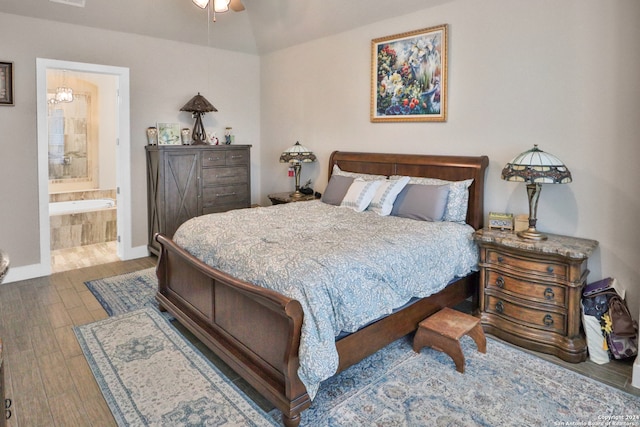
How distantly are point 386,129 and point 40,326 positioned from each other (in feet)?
12.0

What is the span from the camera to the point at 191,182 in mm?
5199

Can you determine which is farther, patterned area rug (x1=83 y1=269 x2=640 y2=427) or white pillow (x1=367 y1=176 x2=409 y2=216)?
white pillow (x1=367 y1=176 x2=409 y2=216)

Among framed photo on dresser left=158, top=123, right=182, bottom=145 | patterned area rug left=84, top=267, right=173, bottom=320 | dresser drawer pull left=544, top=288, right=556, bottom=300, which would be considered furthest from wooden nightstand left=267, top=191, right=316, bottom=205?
dresser drawer pull left=544, top=288, right=556, bottom=300

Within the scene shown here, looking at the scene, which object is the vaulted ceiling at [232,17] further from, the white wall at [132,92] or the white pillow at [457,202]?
the white pillow at [457,202]

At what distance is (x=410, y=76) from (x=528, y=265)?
2.21 m

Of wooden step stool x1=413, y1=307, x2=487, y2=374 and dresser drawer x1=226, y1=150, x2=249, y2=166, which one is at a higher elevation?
dresser drawer x1=226, y1=150, x2=249, y2=166

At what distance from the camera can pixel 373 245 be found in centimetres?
279

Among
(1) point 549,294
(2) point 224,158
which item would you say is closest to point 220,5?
(2) point 224,158

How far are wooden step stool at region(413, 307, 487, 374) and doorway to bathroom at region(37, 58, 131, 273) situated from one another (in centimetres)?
391

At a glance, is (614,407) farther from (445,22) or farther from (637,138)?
(445,22)

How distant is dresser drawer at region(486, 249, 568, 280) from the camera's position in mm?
2930

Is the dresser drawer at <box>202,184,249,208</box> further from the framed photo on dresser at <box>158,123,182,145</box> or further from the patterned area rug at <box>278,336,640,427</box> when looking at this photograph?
the patterned area rug at <box>278,336,640,427</box>

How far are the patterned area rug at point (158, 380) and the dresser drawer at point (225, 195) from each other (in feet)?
7.16

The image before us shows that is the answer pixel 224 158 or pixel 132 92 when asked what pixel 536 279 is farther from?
pixel 132 92
